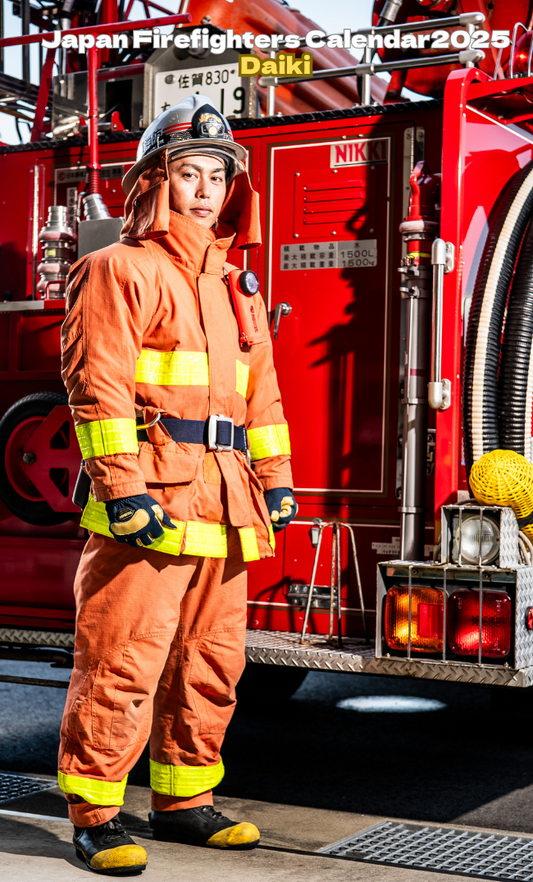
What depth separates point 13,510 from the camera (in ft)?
14.6

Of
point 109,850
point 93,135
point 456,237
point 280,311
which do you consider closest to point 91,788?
point 109,850

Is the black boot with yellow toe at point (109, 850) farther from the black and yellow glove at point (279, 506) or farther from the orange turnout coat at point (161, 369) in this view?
the black and yellow glove at point (279, 506)

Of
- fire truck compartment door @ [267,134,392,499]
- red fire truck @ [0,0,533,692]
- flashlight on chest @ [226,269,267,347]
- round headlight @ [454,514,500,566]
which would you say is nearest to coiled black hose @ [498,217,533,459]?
red fire truck @ [0,0,533,692]

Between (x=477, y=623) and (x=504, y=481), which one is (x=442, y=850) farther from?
(x=504, y=481)

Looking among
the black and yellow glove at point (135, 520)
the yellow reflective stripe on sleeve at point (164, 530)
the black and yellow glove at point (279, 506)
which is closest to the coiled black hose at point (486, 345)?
the black and yellow glove at point (279, 506)

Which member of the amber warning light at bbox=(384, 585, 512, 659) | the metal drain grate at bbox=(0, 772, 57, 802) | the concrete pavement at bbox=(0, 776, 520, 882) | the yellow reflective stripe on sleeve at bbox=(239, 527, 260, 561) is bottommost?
the metal drain grate at bbox=(0, 772, 57, 802)

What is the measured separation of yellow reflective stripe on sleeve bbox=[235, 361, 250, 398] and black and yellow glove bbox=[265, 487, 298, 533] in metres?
0.35

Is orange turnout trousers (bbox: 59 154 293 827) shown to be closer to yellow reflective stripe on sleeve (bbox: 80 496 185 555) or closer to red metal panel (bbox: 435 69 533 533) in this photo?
yellow reflective stripe on sleeve (bbox: 80 496 185 555)

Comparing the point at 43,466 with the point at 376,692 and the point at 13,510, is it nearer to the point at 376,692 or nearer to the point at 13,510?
the point at 13,510

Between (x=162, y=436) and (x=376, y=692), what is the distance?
4.32 metres

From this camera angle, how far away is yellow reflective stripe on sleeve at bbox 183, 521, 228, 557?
11.0 ft

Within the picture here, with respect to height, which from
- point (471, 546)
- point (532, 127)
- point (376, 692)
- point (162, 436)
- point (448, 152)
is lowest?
point (376, 692)

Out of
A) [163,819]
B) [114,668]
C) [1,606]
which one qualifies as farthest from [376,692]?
[114,668]

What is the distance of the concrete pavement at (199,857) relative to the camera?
3.23 m
